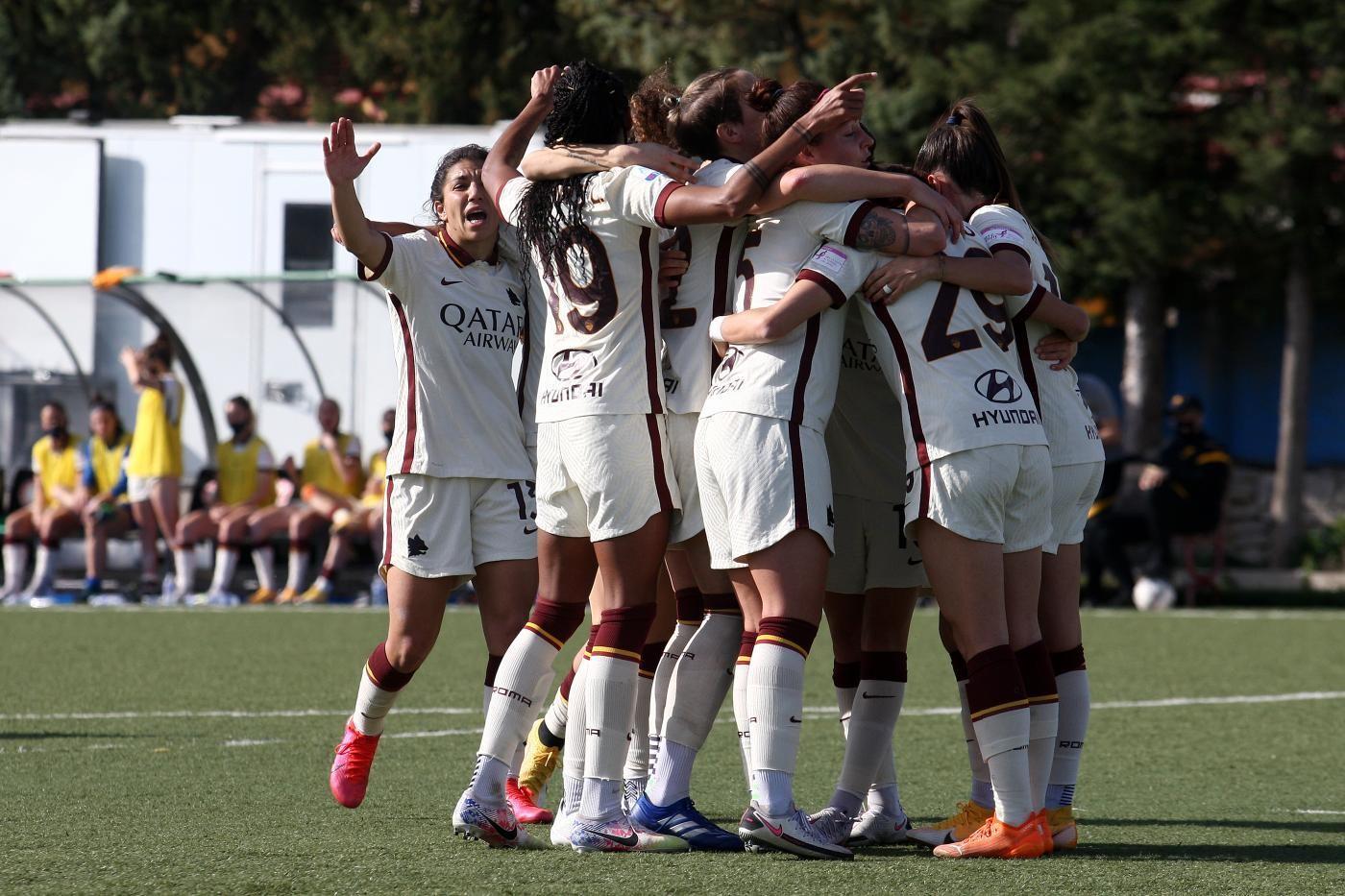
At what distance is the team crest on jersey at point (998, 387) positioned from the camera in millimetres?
4949

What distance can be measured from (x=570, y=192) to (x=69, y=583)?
13100 millimetres

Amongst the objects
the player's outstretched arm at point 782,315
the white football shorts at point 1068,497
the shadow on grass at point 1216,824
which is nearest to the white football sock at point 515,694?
the player's outstretched arm at point 782,315

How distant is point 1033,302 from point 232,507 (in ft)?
39.5

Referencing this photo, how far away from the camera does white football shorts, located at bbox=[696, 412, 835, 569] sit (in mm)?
4812

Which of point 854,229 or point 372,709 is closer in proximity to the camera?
point 854,229

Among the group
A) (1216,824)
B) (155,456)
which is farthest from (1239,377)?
(1216,824)

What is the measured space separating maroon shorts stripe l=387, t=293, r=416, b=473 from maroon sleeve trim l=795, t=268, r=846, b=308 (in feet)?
4.54

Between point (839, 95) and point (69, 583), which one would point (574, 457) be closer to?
point (839, 95)

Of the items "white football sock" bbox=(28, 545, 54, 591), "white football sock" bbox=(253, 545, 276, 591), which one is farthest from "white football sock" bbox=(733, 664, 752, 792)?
"white football sock" bbox=(28, 545, 54, 591)

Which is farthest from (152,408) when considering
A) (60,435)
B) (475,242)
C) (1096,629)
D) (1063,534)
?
(1063,534)

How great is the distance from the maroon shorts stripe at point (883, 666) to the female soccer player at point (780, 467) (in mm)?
568

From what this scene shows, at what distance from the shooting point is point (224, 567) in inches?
624

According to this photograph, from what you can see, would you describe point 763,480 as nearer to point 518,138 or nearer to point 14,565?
point 518,138

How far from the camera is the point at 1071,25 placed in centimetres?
1856
